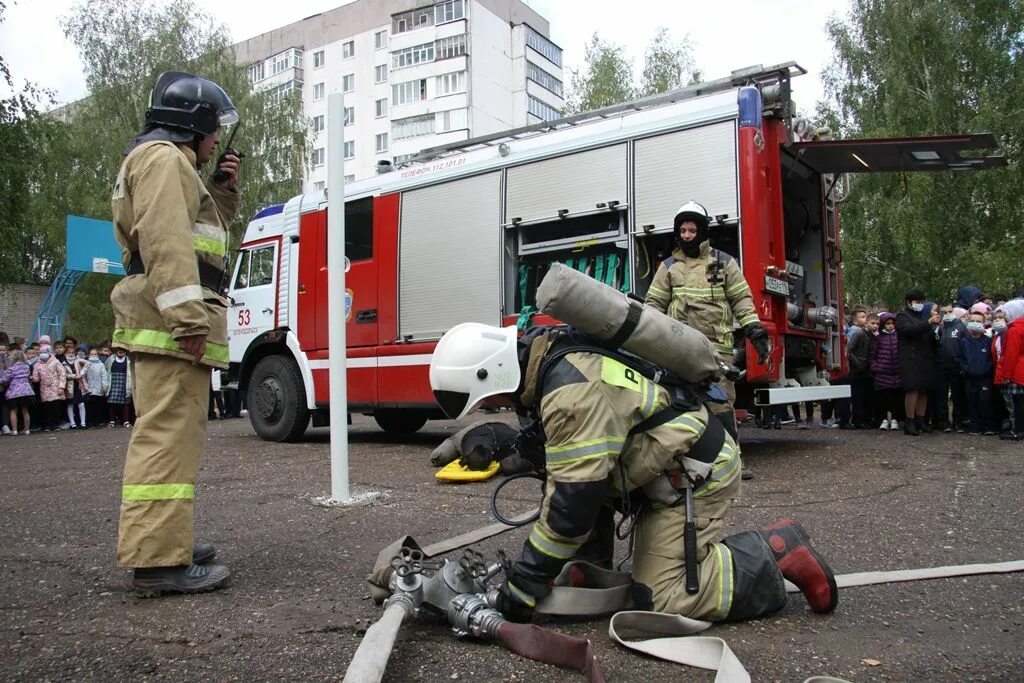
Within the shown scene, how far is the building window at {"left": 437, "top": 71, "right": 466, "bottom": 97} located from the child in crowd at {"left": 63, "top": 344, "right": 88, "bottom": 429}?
115 ft

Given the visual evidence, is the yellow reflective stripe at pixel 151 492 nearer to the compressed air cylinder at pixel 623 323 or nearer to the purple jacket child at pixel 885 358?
the compressed air cylinder at pixel 623 323

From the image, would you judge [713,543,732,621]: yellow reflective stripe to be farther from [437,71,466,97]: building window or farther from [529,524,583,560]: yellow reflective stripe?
[437,71,466,97]: building window

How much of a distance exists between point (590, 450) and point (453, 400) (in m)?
0.69

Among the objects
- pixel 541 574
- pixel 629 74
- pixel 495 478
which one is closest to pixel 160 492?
pixel 541 574

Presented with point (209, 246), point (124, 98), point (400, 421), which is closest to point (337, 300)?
point (209, 246)

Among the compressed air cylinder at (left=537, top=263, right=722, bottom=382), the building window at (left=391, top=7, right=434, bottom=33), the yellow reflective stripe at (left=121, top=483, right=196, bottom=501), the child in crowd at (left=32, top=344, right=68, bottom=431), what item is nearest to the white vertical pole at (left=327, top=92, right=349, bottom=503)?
the yellow reflective stripe at (left=121, top=483, right=196, bottom=501)

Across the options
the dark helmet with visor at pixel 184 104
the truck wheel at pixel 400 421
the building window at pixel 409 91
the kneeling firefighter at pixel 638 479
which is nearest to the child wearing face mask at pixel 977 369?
the truck wheel at pixel 400 421

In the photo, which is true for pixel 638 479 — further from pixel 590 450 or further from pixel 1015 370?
pixel 1015 370

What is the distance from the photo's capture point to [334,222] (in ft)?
18.3

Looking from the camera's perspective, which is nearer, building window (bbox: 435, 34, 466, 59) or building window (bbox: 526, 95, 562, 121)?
building window (bbox: 435, 34, 466, 59)

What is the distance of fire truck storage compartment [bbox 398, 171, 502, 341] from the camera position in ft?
26.4

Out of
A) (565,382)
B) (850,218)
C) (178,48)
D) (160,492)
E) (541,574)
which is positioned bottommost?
(541,574)

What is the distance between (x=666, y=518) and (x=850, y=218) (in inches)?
900

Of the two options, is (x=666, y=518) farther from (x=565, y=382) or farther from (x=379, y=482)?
(x=379, y=482)
